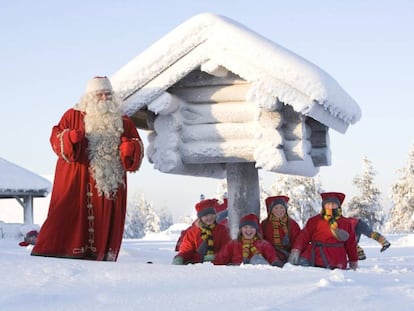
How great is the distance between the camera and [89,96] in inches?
261

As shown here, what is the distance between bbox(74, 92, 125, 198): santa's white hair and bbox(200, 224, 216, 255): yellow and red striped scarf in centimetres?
111

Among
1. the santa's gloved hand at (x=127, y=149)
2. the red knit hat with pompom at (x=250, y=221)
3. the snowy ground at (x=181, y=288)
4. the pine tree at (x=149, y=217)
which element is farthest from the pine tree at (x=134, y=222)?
the snowy ground at (x=181, y=288)

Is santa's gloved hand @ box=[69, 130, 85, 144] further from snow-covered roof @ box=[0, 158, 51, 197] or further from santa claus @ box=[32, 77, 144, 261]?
snow-covered roof @ box=[0, 158, 51, 197]

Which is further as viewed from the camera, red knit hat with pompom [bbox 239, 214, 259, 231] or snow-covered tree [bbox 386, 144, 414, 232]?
snow-covered tree [bbox 386, 144, 414, 232]

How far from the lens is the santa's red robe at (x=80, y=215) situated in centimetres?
632

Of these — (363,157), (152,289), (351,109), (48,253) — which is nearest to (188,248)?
(48,253)

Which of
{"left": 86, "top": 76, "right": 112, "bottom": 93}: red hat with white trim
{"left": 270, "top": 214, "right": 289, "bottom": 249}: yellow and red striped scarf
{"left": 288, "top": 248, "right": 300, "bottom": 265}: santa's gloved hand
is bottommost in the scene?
{"left": 288, "top": 248, "right": 300, "bottom": 265}: santa's gloved hand

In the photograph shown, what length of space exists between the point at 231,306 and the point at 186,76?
13.9 feet

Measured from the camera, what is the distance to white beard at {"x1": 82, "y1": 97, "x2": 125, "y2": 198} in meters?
6.33

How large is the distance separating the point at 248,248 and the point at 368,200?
30.4m

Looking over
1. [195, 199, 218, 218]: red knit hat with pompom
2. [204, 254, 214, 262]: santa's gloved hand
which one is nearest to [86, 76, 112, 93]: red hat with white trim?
[195, 199, 218, 218]: red knit hat with pompom

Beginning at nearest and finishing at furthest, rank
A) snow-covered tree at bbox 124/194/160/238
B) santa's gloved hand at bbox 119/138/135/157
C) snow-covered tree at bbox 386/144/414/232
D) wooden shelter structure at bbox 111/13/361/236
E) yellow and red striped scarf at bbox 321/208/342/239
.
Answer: santa's gloved hand at bbox 119/138/135/157 → wooden shelter structure at bbox 111/13/361/236 → yellow and red striped scarf at bbox 321/208/342/239 → snow-covered tree at bbox 386/144/414/232 → snow-covered tree at bbox 124/194/160/238

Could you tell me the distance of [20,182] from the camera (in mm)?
25344

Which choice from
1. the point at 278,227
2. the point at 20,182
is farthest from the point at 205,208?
the point at 20,182
